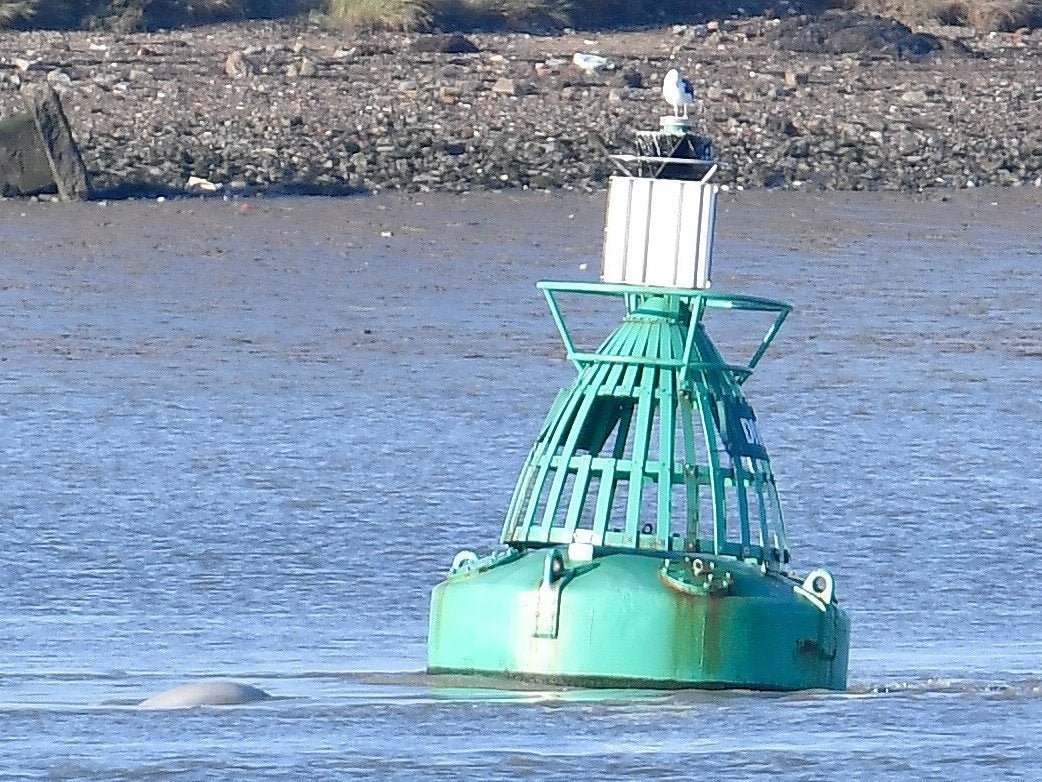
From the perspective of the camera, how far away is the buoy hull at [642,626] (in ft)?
21.3

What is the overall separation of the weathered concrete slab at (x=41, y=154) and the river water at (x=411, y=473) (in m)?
0.23

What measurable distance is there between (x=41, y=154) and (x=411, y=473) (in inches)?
318

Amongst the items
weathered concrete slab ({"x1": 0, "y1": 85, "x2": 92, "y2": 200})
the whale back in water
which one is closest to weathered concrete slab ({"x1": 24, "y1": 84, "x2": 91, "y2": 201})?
weathered concrete slab ({"x1": 0, "y1": 85, "x2": 92, "y2": 200})

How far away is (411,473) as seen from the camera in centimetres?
1031

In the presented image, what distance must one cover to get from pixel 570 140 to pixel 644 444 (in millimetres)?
13192

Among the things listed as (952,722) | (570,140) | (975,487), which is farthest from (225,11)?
(952,722)

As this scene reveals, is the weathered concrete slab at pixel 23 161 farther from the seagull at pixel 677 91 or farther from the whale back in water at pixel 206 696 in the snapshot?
the whale back in water at pixel 206 696

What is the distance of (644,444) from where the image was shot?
6605 millimetres

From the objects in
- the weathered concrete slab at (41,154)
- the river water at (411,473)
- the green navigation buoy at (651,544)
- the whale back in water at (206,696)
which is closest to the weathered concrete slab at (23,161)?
the weathered concrete slab at (41,154)

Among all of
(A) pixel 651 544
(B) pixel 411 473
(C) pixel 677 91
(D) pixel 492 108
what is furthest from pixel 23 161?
(A) pixel 651 544

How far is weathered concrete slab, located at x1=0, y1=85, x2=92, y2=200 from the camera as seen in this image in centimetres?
1764

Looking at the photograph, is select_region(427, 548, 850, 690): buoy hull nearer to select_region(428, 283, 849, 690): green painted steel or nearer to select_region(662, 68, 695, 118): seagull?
select_region(428, 283, 849, 690): green painted steel

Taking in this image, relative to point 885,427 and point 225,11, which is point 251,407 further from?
point 225,11

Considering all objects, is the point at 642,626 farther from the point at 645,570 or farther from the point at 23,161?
the point at 23,161
